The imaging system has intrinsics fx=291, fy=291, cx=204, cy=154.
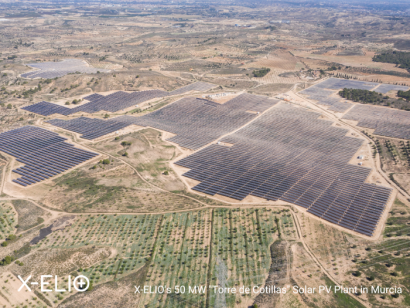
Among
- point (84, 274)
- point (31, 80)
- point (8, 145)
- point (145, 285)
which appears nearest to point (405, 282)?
point (145, 285)

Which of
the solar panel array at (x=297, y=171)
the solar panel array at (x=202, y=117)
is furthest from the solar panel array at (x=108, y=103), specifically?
the solar panel array at (x=297, y=171)

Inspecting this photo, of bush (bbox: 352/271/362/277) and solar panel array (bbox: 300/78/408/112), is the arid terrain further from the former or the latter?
solar panel array (bbox: 300/78/408/112)

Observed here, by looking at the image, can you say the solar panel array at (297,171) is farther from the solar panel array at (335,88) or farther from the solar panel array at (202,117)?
the solar panel array at (335,88)

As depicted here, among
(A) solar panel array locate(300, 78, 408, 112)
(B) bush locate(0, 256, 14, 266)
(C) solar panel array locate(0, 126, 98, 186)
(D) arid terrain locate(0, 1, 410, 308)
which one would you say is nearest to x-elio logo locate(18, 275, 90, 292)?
(D) arid terrain locate(0, 1, 410, 308)

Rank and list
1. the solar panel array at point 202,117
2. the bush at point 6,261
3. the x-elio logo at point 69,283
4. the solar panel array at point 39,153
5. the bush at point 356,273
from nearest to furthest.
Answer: the x-elio logo at point 69,283
the bush at point 356,273
the bush at point 6,261
the solar panel array at point 39,153
the solar panel array at point 202,117

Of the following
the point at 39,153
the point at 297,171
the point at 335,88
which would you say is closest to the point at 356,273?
the point at 297,171

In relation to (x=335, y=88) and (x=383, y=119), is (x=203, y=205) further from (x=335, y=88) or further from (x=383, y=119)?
(x=335, y=88)

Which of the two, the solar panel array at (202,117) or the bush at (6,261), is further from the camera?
the solar panel array at (202,117)
